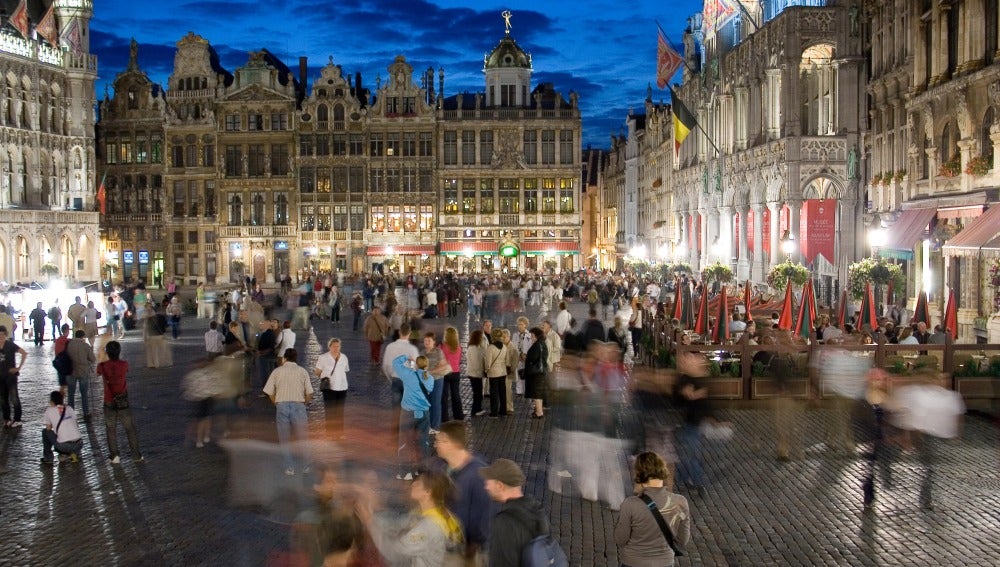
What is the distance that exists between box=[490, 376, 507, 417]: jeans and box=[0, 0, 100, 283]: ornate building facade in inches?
1948

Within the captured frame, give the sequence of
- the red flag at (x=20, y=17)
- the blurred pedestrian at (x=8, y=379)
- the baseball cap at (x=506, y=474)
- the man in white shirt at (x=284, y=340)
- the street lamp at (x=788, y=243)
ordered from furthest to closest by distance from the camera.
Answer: the red flag at (x=20, y=17), the street lamp at (x=788, y=243), the man in white shirt at (x=284, y=340), the blurred pedestrian at (x=8, y=379), the baseball cap at (x=506, y=474)

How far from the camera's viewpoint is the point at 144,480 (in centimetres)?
1360

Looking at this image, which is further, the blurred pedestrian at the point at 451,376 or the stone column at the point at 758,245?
the stone column at the point at 758,245

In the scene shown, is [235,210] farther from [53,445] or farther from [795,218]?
[53,445]

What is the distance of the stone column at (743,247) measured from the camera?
4684 centimetres

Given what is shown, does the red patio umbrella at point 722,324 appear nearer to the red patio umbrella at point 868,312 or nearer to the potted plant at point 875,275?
the red patio umbrella at point 868,312

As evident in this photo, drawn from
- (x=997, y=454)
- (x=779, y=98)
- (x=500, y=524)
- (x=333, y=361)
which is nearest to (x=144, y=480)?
(x=333, y=361)

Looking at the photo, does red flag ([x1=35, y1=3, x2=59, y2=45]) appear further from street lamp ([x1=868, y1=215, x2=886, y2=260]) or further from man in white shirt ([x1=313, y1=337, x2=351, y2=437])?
man in white shirt ([x1=313, y1=337, x2=351, y2=437])

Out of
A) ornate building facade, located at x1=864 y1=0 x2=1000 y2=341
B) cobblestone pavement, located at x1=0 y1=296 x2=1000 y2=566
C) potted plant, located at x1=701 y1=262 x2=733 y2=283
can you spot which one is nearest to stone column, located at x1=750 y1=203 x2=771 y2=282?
potted plant, located at x1=701 y1=262 x2=733 y2=283

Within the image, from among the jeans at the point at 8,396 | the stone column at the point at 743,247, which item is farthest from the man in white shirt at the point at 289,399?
the stone column at the point at 743,247

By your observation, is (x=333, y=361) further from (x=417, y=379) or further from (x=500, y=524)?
(x=500, y=524)

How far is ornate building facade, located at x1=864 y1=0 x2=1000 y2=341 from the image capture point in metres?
25.6

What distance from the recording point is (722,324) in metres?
22.9

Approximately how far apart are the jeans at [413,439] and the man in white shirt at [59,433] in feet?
14.5
